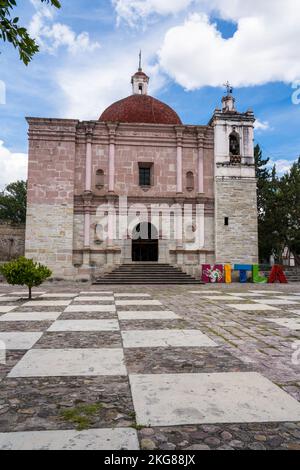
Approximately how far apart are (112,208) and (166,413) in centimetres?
1790

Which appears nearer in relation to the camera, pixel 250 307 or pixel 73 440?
pixel 73 440

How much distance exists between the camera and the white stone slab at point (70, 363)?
2.99 meters

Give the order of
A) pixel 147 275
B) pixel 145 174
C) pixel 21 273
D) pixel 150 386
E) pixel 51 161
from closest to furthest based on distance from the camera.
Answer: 1. pixel 150 386
2. pixel 21 273
3. pixel 147 275
4. pixel 51 161
5. pixel 145 174

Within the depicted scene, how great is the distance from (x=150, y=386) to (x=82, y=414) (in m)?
0.63

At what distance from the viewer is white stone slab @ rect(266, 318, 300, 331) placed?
5141mm

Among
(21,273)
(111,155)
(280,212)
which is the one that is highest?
(111,155)

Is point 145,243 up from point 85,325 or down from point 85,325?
up

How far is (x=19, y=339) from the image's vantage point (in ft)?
14.0

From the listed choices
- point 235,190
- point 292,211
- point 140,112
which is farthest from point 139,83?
point 292,211

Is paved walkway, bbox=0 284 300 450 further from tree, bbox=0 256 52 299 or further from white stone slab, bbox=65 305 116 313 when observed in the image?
tree, bbox=0 256 52 299

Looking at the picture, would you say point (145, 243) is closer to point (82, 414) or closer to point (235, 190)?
point (235, 190)

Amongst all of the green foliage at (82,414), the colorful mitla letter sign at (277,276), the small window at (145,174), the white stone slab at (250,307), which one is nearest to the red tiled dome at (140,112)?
the small window at (145,174)

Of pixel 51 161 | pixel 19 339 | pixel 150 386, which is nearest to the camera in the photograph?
pixel 150 386

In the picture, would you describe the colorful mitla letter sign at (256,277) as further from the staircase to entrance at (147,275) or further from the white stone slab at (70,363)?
the white stone slab at (70,363)
